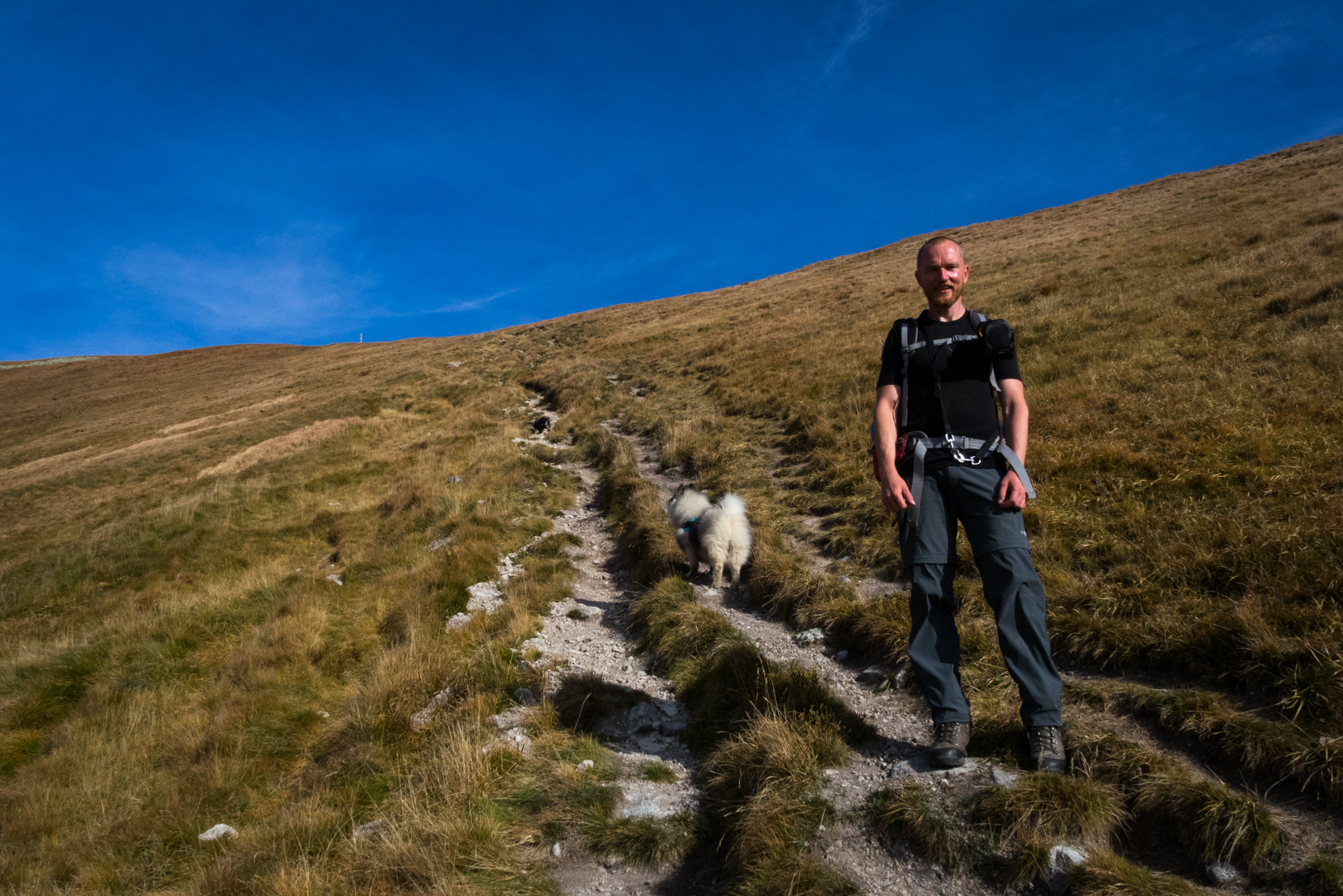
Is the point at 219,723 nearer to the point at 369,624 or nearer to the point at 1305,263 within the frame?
the point at 369,624

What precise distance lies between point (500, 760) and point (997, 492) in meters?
4.15

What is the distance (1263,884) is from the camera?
2812mm

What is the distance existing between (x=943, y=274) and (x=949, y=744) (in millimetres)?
2871

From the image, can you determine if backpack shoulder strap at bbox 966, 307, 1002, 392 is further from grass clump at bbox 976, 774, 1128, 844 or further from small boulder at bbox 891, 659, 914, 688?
small boulder at bbox 891, 659, 914, 688

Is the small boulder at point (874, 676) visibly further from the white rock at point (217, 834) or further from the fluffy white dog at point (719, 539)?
the white rock at point (217, 834)

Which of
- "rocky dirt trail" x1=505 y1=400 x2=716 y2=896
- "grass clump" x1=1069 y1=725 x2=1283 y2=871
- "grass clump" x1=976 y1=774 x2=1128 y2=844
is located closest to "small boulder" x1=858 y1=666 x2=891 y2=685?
"rocky dirt trail" x1=505 y1=400 x2=716 y2=896

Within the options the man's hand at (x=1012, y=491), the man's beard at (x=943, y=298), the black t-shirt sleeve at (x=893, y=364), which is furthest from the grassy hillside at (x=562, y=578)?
the man's beard at (x=943, y=298)

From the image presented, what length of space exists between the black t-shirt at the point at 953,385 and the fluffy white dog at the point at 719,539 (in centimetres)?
423

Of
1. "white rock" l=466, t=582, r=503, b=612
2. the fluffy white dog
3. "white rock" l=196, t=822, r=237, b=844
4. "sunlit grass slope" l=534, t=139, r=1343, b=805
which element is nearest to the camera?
"sunlit grass slope" l=534, t=139, r=1343, b=805

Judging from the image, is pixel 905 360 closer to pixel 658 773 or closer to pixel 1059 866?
pixel 1059 866

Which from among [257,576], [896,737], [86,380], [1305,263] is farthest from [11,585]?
[86,380]

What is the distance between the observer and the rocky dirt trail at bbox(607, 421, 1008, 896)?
11.0ft

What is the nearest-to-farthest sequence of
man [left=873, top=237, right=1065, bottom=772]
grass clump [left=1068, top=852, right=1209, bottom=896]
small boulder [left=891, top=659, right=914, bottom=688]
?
grass clump [left=1068, top=852, right=1209, bottom=896] < man [left=873, top=237, right=1065, bottom=772] < small boulder [left=891, top=659, right=914, bottom=688]

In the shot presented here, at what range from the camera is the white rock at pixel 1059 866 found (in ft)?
9.84
